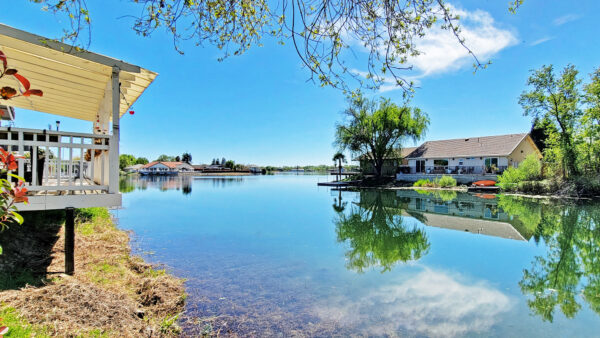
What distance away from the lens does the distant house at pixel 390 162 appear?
36.0 m

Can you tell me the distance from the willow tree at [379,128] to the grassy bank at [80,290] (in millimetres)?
30728

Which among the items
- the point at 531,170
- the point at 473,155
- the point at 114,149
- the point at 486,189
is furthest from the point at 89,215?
the point at 473,155

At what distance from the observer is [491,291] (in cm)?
565

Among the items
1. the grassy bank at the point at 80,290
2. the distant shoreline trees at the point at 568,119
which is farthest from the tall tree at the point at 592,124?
the grassy bank at the point at 80,290

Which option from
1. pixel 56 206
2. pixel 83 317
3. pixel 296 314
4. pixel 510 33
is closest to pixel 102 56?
pixel 56 206

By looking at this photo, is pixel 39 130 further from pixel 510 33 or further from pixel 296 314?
pixel 510 33

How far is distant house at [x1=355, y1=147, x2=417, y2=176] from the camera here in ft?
118

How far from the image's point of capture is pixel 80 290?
382 cm

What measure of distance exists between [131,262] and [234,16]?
17.9 ft

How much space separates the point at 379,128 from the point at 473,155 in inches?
388

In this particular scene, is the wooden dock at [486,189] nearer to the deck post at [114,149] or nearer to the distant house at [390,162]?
the distant house at [390,162]

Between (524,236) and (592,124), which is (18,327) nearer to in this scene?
(524,236)

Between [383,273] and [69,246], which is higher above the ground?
[69,246]

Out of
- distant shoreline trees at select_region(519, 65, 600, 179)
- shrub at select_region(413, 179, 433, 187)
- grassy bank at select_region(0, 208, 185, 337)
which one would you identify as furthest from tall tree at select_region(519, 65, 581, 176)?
grassy bank at select_region(0, 208, 185, 337)
